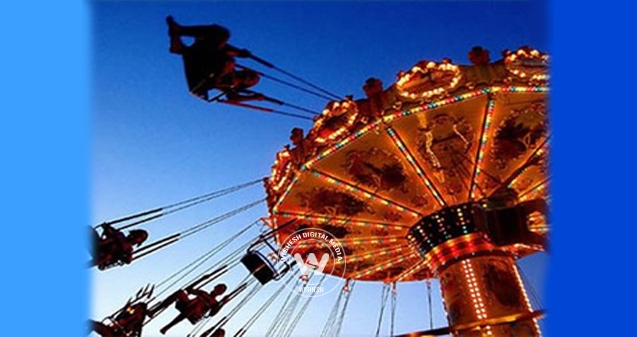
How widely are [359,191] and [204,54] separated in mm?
2956

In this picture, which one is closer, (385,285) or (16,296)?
(16,296)

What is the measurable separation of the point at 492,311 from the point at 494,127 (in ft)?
4.71

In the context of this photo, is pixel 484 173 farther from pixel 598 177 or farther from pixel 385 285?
pixel 598 177

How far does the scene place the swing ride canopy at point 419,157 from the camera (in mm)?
4227

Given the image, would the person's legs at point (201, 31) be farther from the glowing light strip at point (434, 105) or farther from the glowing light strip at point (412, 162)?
the glowing light strip at point (412, 162)

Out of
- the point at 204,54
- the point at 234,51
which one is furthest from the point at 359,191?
the point at 204,54

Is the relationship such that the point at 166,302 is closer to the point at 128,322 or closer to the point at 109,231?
the point at 128,322

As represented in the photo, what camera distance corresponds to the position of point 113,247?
3.55 m

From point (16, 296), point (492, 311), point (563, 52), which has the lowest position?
point (492, 311)

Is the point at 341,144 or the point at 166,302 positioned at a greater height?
the point at 341,144

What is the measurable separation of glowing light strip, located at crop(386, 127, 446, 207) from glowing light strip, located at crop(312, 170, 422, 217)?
0.28 m

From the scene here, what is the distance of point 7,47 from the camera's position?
167cm

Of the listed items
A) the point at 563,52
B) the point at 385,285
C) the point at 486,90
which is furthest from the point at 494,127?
the point at 563,52

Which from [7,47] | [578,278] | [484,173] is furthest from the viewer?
[484,173]
